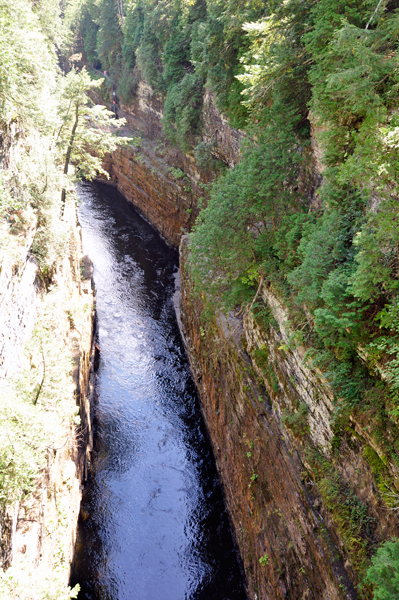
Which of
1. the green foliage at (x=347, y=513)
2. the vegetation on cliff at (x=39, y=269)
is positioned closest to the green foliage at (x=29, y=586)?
the vegetation on cliff at (x=39, y=269)

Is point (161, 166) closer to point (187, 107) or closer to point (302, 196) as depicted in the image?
point (187, 107)

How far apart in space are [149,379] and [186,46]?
2631 centimetres

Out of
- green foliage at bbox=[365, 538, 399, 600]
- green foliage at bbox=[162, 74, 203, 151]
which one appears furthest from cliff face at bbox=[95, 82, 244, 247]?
green foliage at bbox=[365, 538, 399, 600]

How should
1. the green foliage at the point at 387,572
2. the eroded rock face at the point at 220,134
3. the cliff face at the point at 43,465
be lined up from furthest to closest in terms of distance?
the eroded rock face at the point at 220,134, the cliff face at the point at 43,465, the green foliage at the point at 387,572

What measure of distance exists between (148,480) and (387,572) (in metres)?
11.5

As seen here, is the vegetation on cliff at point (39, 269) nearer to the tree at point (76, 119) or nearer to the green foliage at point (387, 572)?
the tree at point (76, 119)

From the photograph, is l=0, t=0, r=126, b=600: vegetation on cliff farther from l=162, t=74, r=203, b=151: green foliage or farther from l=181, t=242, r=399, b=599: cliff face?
l=162, t=74, r=203, b=151: green foliage

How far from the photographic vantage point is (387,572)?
617 centimetres

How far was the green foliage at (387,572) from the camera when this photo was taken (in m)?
5.90

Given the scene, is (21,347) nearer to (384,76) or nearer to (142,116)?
(384,76)

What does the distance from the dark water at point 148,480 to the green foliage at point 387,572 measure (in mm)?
8778

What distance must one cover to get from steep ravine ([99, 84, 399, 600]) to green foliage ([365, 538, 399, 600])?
2.37 ft

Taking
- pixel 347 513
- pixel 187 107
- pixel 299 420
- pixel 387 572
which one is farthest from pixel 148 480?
pixel 187 107

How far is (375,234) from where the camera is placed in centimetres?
714
